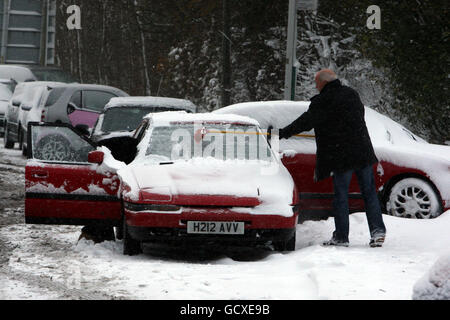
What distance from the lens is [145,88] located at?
40.2 metres

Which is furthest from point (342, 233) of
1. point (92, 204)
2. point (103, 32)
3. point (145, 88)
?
point (103, 32)

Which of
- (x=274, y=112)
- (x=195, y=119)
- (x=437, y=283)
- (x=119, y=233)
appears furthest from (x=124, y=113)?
(x=437, y=283)

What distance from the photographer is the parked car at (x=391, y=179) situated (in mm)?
10820

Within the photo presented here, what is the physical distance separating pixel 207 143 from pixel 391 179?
257cm

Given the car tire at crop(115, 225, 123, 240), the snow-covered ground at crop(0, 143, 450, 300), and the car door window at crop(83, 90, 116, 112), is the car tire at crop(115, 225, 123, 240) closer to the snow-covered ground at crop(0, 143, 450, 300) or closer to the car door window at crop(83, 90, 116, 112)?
the snow-covered ground at crop(0, 143, 450, 300)

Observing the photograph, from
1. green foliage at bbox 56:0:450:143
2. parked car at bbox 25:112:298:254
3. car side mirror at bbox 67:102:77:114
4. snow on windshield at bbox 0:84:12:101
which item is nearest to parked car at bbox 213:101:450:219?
parked car at bbox 25:112:298:254

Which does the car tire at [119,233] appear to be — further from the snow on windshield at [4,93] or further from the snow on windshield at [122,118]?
the snow on windshield at [4,93]

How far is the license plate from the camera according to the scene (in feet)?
28.2

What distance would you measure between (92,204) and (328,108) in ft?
7.97

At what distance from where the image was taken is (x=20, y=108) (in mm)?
23656

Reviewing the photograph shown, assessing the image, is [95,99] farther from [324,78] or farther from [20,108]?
[324,78]

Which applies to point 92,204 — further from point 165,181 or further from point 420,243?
point 420,243

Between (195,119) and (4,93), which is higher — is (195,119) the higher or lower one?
the lower one
